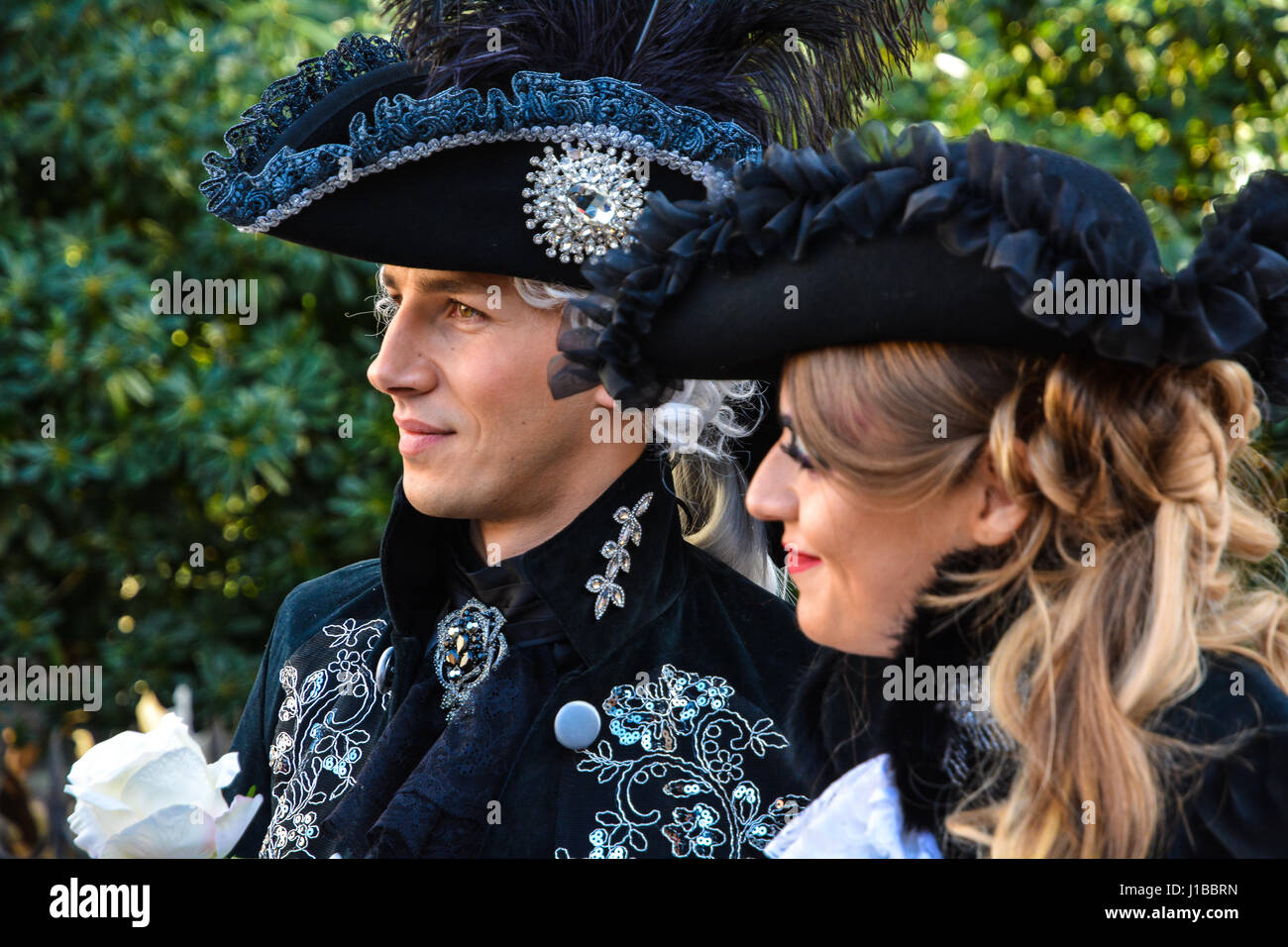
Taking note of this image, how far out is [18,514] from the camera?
3.53 m

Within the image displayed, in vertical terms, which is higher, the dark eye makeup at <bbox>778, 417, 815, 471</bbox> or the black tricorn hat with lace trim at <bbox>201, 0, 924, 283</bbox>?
the black tricorn hat with lace trim at <bbox>201, 0, 924, 283</bbox>

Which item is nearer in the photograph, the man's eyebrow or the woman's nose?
the woman's nose

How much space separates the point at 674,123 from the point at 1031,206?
0.75 m

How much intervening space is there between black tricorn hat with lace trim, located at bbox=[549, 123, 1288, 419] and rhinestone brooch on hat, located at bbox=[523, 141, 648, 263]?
0.32 metres

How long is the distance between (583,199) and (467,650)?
2.28 ft

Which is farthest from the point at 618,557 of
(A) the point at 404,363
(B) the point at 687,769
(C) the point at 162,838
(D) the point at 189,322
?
(D) the point at 189,322

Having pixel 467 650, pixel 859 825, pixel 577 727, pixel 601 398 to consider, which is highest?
pixel 601 398

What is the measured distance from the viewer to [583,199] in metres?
2.00

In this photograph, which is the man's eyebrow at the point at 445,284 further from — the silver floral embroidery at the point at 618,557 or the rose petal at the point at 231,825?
the rose petal at the point at 231,825

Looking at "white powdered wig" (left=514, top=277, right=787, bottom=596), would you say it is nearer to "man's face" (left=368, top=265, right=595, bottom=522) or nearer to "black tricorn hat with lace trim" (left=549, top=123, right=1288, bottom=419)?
"man's face" (left=368, top=265, right=595, bottom=522)

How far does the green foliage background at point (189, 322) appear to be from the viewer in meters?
3.45

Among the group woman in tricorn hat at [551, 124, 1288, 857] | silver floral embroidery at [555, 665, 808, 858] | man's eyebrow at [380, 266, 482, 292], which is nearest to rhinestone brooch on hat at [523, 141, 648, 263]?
man's eyebrow at [380, 266, 482, 292]

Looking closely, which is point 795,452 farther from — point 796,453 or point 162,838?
point 162,838

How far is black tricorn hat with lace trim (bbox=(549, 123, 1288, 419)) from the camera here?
4.53 feet
